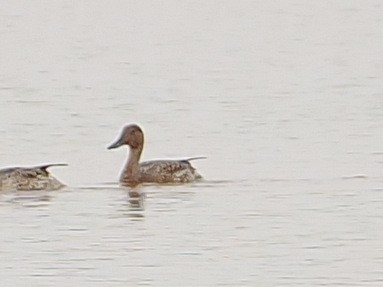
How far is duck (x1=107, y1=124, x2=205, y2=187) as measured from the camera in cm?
1812

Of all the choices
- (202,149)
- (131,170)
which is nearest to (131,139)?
(131,170)

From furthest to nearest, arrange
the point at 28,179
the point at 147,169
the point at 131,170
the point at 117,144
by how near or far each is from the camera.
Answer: the point at 117,144
the point at 131,170
the point at 147,169
the point at 28,179

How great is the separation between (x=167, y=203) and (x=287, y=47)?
55.5ft

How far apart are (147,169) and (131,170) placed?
0.19m

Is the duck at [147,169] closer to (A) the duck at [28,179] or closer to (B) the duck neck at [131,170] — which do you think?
(B) the duck neck at [131,170]

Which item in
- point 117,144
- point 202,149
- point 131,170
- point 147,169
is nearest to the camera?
point 147,169

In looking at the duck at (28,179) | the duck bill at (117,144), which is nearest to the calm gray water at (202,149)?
the duck at (28,179)

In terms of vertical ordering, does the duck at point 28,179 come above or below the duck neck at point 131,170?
above

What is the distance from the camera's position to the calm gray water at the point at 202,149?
13.7m

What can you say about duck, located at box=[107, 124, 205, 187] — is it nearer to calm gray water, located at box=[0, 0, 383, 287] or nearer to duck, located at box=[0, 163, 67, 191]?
calm gray water, located at box=[0, 0, 383, 287]

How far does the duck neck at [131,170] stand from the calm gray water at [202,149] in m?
0.24

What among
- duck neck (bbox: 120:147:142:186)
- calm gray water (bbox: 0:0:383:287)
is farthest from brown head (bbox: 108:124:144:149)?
calm gray water (bbox: 0:0:383:287)

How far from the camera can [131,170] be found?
18.6 metres

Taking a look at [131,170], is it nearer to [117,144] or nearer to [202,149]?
[117,144]
